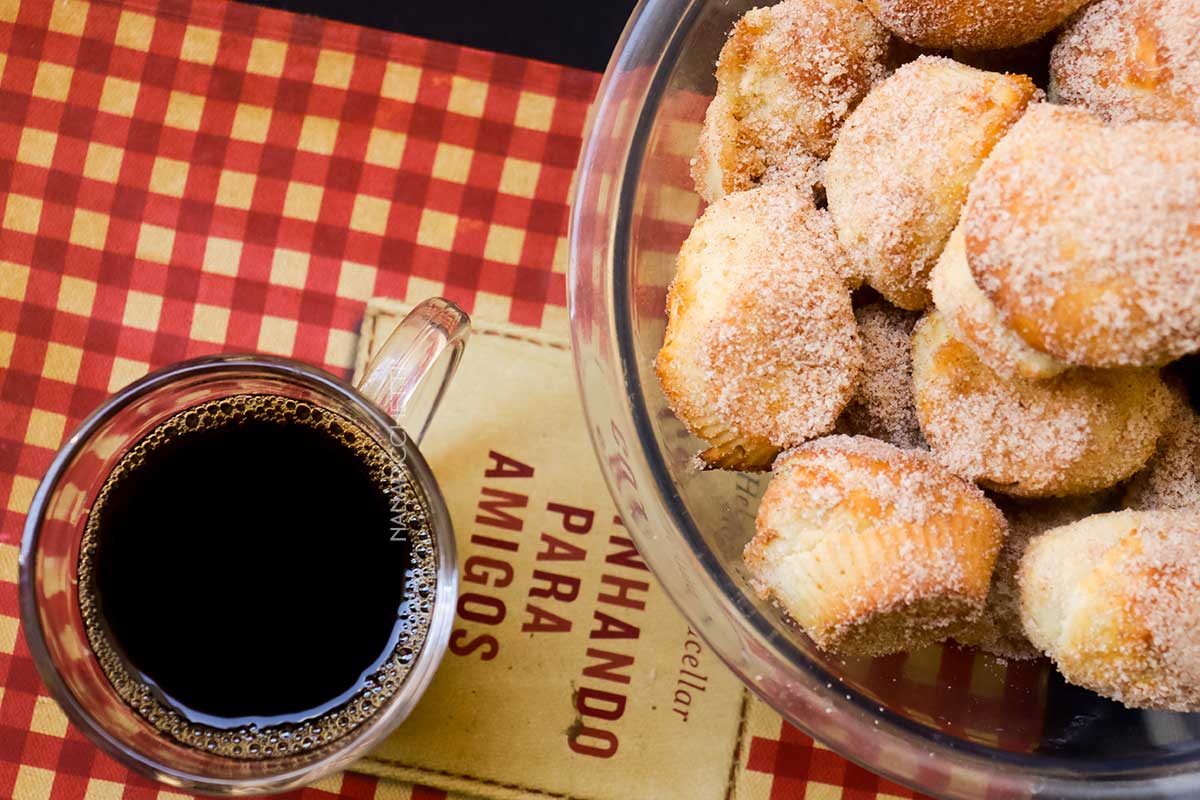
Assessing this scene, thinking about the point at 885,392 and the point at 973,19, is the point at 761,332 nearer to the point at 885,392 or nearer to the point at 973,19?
the point at 885,392

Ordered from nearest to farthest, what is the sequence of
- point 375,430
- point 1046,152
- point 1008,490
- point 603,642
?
point 1046,152, point 1008,490, point 375,430, point 603,642

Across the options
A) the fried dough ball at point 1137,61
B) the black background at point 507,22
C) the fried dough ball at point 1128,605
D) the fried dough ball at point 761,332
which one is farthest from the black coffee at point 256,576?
the fried dough ball at point 1137,61

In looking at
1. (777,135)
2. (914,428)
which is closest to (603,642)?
(914,428)

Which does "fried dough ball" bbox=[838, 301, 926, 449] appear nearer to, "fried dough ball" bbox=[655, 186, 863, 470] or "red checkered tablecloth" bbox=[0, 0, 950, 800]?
"fried dough ball" bbox=[655, 186, 863, 470]

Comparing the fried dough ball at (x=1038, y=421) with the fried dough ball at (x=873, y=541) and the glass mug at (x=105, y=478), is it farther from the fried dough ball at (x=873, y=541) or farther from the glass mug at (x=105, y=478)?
the glass mug at (x=105, y=478)

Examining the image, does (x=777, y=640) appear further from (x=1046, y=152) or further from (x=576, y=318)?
(x=1046, y=152)

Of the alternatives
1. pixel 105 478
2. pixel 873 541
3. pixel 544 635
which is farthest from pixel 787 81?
pixel 105 478
